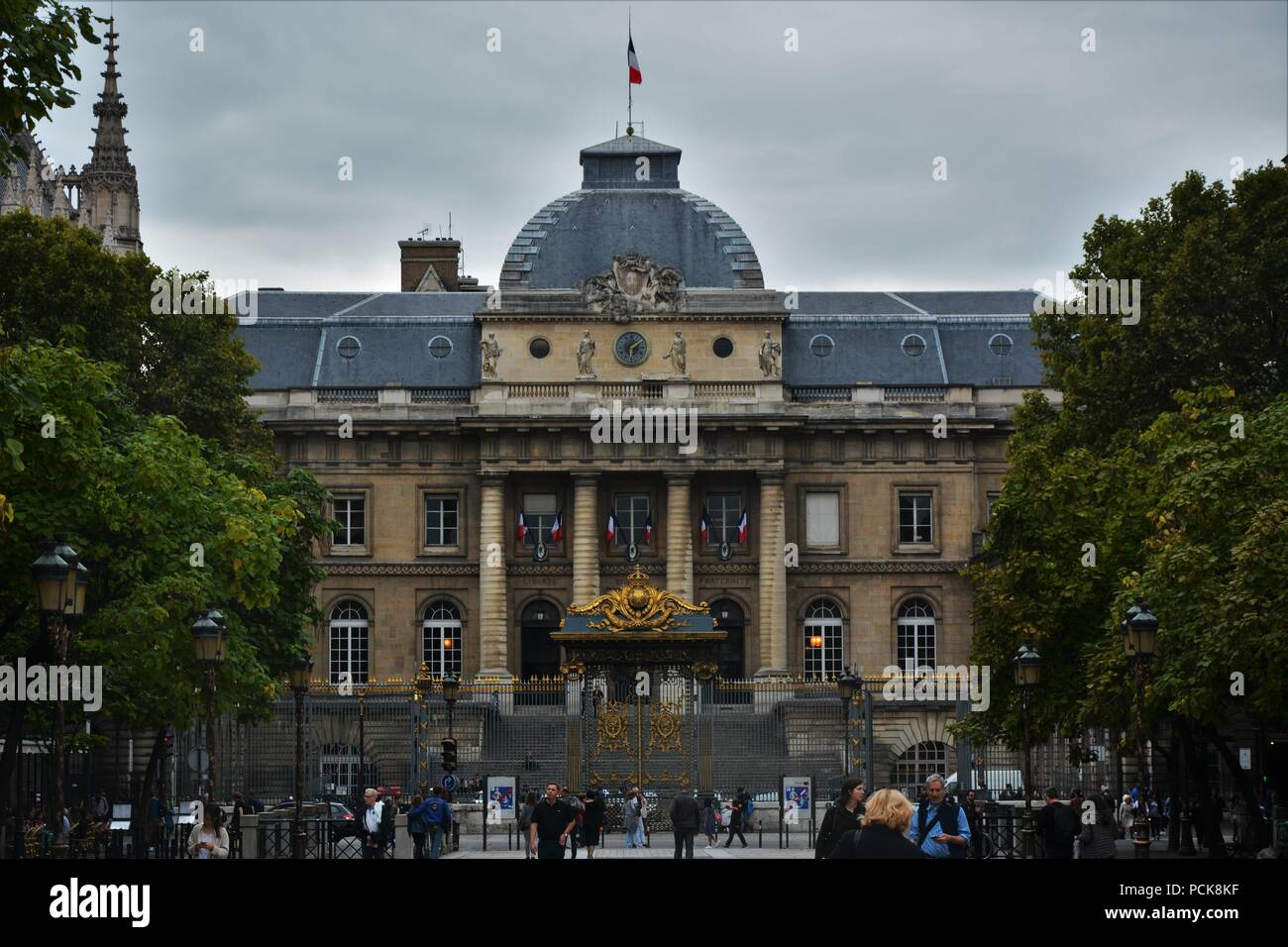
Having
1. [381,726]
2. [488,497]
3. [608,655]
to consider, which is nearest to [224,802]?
[608,655]

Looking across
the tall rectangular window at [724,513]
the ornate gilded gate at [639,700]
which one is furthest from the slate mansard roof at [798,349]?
the ornate gilded gate at [639,700]

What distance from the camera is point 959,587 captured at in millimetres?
81875

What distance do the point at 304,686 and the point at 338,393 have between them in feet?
132

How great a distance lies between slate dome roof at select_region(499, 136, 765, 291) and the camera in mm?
82062

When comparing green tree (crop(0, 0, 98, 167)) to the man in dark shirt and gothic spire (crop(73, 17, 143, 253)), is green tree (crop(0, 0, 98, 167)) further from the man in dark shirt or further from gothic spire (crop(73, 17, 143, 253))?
gothic spire (crop(73, 17, 143, 253))

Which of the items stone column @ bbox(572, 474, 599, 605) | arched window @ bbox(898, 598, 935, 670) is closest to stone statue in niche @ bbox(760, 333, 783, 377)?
stone column @ bbox(572, 474, 599, 605)

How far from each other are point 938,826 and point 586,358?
5715 cm

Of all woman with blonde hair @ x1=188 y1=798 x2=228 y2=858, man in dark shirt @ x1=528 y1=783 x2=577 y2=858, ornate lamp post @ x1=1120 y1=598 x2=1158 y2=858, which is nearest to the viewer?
woman with blonde hair @ x1=188 y1=798 x2=228 y2=858

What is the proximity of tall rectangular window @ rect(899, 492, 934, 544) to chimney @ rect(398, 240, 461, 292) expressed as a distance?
28026 millimetres

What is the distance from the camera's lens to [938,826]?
80.6ft

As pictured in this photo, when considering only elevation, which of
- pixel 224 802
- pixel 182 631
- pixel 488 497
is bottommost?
pixel 224 802

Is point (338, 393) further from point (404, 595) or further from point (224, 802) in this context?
point (224, 802)

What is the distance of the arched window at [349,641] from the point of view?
81562mm
